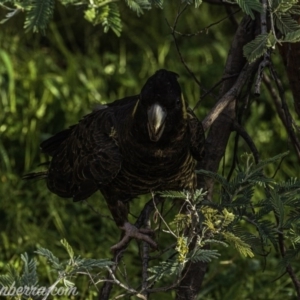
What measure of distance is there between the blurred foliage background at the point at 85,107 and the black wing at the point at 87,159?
57 centimetres

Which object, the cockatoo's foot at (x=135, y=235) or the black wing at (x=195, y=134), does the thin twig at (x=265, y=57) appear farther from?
the cockatoo's foot at (x=135, y=235)

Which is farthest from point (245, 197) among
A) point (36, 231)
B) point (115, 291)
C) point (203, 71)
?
point (203, 71)

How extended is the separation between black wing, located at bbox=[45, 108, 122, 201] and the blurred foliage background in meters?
0.57

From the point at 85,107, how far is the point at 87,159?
2.48m

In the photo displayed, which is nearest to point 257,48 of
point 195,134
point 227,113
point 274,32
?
point 274,32

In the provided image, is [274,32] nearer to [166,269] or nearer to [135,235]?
[166,269]

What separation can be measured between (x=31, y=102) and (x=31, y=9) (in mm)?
2809

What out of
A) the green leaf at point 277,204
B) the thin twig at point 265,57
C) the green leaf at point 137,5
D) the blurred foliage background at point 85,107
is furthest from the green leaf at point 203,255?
the blurred foliage background at point 85,107

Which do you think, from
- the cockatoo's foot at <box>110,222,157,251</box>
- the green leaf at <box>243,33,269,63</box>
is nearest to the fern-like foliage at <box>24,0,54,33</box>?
the green leaf at <box>243,33,269,63</box>

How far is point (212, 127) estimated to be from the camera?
11.5 feet

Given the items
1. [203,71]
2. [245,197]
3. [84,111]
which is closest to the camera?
[245,197]

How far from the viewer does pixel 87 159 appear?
11.2 feet

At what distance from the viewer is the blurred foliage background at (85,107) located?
15.8 feet

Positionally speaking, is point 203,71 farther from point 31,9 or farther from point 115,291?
point 31,9
